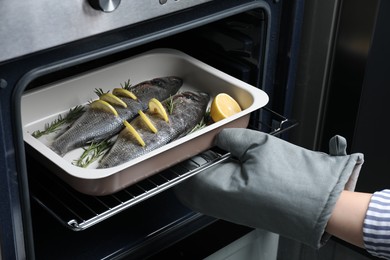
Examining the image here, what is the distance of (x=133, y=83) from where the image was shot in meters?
1.39

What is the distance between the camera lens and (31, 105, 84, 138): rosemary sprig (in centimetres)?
122

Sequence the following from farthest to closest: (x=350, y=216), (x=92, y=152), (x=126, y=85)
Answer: (x=126, y=85)
(x=92, y=152)
(x=350, y=216)

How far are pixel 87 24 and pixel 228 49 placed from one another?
47 cm

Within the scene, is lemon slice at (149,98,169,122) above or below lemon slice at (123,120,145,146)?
above

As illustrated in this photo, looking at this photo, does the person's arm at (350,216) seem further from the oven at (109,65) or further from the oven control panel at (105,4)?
the oven control panel at (105,4)

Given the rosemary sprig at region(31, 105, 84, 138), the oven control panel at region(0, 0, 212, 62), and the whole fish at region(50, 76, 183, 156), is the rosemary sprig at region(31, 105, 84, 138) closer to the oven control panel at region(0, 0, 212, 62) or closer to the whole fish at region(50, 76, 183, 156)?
the whole fish at region(50, 76, 183, 156)

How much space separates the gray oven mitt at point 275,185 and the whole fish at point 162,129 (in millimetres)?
81

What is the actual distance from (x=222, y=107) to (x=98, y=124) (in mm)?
230

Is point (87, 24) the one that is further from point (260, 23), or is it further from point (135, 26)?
point (260, 23)

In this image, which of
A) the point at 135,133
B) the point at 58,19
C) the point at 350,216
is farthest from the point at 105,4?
the point at 350,216

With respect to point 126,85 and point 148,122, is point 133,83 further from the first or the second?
point 148,122

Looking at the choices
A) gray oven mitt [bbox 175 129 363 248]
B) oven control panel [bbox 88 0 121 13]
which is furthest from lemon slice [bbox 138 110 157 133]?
oven control panel [bbox 88 0 121 13]

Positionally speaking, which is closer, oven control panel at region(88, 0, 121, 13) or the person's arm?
oven control panel at region(88, 0, 121, 13)

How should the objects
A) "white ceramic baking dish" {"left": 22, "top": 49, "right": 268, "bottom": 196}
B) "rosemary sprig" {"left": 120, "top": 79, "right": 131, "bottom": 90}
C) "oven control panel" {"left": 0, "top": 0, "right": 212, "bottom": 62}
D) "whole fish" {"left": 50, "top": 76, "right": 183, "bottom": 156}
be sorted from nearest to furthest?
"oven control panel" {"left": 0, "top": 0, "right": 212, "bottom": 62}, "white ceramic baking dish" {"left": 22, "top": 49, "right": 268, "bottom": 196}, "whole fish" {"left": 50, "top": 76, "right": 183, "bottom": 156}, "rosemary sprig" {"left": 120, "top": 79, "right": 131, "bottom": 90}
